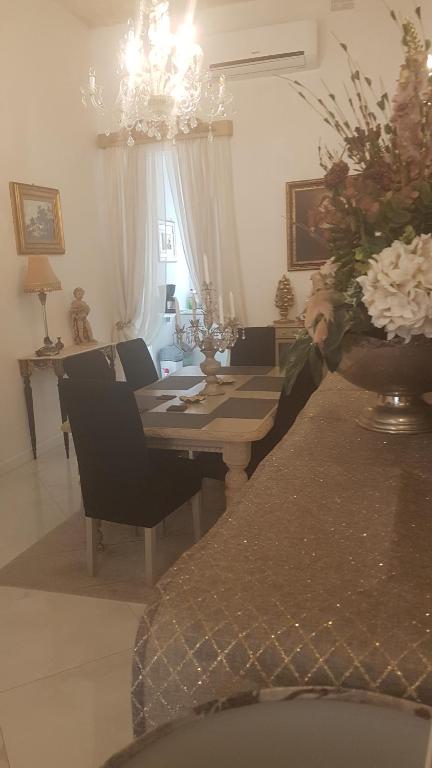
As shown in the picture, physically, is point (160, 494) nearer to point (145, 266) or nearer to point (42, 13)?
point (145, 266)

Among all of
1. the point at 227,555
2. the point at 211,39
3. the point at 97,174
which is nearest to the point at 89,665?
the point at 227,555

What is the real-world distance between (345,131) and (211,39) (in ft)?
14.7

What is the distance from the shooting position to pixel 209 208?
5422 mm

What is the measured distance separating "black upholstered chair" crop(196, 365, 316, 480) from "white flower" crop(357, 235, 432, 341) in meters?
1.39

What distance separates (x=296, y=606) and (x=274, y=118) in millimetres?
5178

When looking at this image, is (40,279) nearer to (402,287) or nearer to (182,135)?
(182,135)

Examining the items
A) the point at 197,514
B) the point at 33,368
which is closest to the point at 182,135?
the point at 33,368

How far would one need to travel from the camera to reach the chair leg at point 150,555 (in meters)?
2.54

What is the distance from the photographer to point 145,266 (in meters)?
5.71

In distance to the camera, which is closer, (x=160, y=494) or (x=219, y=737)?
(x=219, y=737)

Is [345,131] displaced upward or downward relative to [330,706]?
upward

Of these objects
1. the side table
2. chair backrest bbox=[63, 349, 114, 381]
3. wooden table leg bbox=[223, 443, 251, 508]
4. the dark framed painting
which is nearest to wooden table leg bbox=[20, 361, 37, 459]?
chair backrest bbox=[63, 349, 114, 381]

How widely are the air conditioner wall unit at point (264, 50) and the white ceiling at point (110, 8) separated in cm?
29

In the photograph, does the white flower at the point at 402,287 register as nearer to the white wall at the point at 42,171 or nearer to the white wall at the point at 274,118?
the white wall at the point at 42,171
